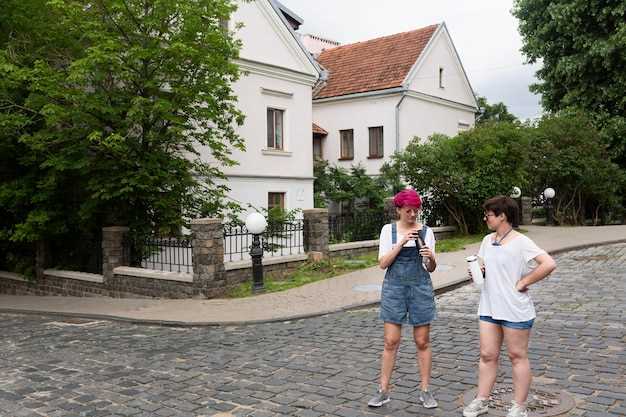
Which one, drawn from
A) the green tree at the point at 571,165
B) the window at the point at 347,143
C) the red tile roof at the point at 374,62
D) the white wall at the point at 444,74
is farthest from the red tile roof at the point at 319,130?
the green tree at the point at 571,165

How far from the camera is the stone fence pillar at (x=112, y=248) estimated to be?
13359mm

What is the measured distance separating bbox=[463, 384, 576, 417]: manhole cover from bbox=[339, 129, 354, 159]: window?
22.9 m

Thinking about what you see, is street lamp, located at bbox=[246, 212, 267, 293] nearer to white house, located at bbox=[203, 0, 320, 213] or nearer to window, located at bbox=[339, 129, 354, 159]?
white house, located at bbox=[203, 0, 320, 213]

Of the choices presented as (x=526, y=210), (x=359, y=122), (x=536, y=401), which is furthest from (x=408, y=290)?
(x=359, y=122)

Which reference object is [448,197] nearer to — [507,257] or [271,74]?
[271,74]

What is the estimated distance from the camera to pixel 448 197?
19.4 metres

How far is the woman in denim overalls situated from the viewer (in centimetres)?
496

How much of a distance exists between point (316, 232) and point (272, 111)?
7803mm

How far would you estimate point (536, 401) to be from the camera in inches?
197

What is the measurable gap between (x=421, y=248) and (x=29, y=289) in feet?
45.6

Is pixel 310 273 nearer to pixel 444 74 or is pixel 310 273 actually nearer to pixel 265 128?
pixel 265 128

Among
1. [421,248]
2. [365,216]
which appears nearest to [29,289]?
[365,216]

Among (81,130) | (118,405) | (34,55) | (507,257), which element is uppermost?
(34,55)

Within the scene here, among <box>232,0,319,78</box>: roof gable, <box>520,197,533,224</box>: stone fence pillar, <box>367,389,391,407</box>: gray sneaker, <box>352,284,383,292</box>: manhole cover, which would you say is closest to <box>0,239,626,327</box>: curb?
<box>352,284,383,292</box>: manhole cover
